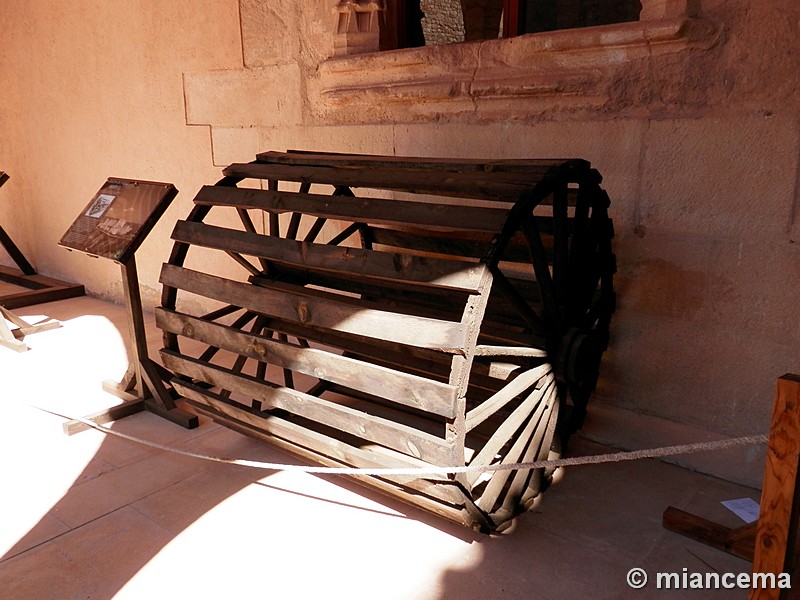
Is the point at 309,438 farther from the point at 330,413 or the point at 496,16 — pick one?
the point at 496,16

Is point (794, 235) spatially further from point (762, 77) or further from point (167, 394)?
point (167, 394)

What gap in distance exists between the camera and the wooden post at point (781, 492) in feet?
4.69

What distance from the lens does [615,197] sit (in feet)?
9.32

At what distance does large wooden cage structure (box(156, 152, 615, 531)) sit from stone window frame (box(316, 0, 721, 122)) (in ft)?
1.65

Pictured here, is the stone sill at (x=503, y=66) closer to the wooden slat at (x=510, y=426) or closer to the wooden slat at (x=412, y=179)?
the wooden slat at (x=412, y=179)

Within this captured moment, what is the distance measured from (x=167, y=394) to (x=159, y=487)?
790 mm

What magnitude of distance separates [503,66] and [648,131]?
731 millimetres

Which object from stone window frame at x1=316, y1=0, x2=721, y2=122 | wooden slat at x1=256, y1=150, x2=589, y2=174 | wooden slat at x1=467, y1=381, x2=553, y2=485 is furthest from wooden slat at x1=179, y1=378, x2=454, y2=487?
stone window frame at x1=316, y1=0, x2=721, y2=122

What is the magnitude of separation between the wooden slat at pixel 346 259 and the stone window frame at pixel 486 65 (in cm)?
116

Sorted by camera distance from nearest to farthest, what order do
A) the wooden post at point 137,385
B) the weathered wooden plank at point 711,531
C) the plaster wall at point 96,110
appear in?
the weathered wooden plank at point 711,531, the wooden post at point 137,385, the plaster wall at point 96,110

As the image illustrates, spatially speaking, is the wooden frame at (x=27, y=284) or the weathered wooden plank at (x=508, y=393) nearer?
the weathered wooden plank at (x=508, y=393)

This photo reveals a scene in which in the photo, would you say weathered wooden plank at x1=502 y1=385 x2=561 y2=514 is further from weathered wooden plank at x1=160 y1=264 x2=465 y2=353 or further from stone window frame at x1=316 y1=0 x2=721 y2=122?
stone window frame at x1=316 y1=0 x2=721 y2=122

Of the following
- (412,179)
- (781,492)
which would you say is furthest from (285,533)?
(781,492)

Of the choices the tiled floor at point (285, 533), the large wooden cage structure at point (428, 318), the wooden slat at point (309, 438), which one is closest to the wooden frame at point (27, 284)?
the tiled floor at point (285, 533)
